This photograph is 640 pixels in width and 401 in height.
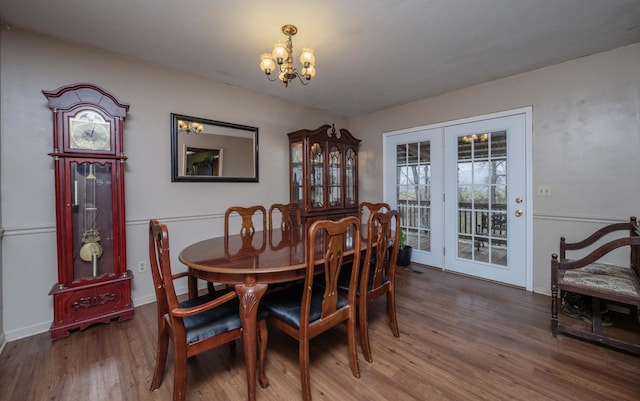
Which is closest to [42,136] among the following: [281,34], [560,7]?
[281,34]

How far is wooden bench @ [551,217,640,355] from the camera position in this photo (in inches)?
73.2

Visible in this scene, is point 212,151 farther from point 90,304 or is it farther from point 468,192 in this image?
point 468,192

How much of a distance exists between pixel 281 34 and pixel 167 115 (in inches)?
58.8

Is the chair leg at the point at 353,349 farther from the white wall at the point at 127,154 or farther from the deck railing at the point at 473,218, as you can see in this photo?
the deck railing at the point at 473,218

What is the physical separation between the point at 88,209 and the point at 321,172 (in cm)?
256

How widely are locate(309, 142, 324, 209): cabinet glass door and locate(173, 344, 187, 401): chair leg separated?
2.52 metres

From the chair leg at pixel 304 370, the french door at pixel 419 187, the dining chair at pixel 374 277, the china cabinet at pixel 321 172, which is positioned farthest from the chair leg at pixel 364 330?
the french door at pixel 419 187

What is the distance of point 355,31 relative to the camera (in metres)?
2.18

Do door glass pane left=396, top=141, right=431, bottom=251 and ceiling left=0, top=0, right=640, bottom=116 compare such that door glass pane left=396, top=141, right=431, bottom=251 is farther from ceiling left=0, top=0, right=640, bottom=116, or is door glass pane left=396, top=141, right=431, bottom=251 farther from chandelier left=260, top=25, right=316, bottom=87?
chandelier left=260, top=25, right=316, bottom=87

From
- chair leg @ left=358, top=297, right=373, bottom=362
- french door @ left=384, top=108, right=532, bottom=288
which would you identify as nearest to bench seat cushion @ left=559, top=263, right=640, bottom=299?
french door @ left=384, top=108, right=532, bottom=288

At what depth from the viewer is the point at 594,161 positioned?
8.56 ft

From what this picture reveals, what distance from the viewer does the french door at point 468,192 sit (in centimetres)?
310

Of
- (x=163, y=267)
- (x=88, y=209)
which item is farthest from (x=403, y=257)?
(x=88, y=209)

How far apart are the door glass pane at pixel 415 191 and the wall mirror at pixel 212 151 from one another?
214 cm
